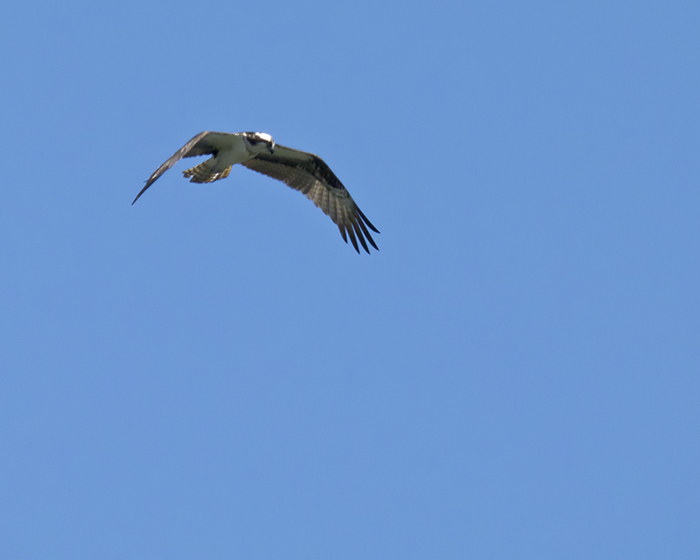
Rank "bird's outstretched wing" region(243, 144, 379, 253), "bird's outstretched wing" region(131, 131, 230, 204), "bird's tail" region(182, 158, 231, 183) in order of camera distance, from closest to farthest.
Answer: "bird's outstretched wing" region(131, 131, 230, 204) < "bird's tail" region(182, 158, 231, 183) < "bird's outstretched wing" region(243, 144, 379, 253)

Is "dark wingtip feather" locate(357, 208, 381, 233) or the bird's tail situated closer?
the bird's tail

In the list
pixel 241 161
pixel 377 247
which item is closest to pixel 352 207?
pixel 377 247

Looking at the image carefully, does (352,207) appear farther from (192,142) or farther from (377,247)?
(192,142)

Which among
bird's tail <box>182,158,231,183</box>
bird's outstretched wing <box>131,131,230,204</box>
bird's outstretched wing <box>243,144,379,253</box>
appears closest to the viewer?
bird's outstretched wing <box>131,131,230,204</box>

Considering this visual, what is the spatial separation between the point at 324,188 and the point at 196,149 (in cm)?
299

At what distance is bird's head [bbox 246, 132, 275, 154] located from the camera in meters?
16.0

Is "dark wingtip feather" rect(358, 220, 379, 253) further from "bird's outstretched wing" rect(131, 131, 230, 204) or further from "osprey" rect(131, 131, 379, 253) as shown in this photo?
"bird's outstretched wing" rect(131, 131, 230, 204)

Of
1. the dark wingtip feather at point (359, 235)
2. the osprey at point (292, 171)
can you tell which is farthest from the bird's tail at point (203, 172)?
the dark wingtip feather at point (359, 235)

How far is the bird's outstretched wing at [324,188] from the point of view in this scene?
1761 cm

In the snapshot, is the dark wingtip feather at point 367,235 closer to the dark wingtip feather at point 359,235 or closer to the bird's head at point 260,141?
the dark wingtip feather at point 359,235

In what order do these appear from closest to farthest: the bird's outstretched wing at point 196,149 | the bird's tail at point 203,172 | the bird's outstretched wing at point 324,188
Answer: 1. the bird's outstretched wing at point 196,149
2. the bird's tail at point 203,172
3. the bird's outstretched wing at point 324,188

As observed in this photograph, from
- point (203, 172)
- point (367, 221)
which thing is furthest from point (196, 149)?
point (367, 221)

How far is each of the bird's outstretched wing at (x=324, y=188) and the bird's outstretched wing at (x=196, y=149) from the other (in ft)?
5.70

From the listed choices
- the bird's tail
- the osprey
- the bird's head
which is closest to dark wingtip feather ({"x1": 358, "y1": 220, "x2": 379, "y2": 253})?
the osprey
